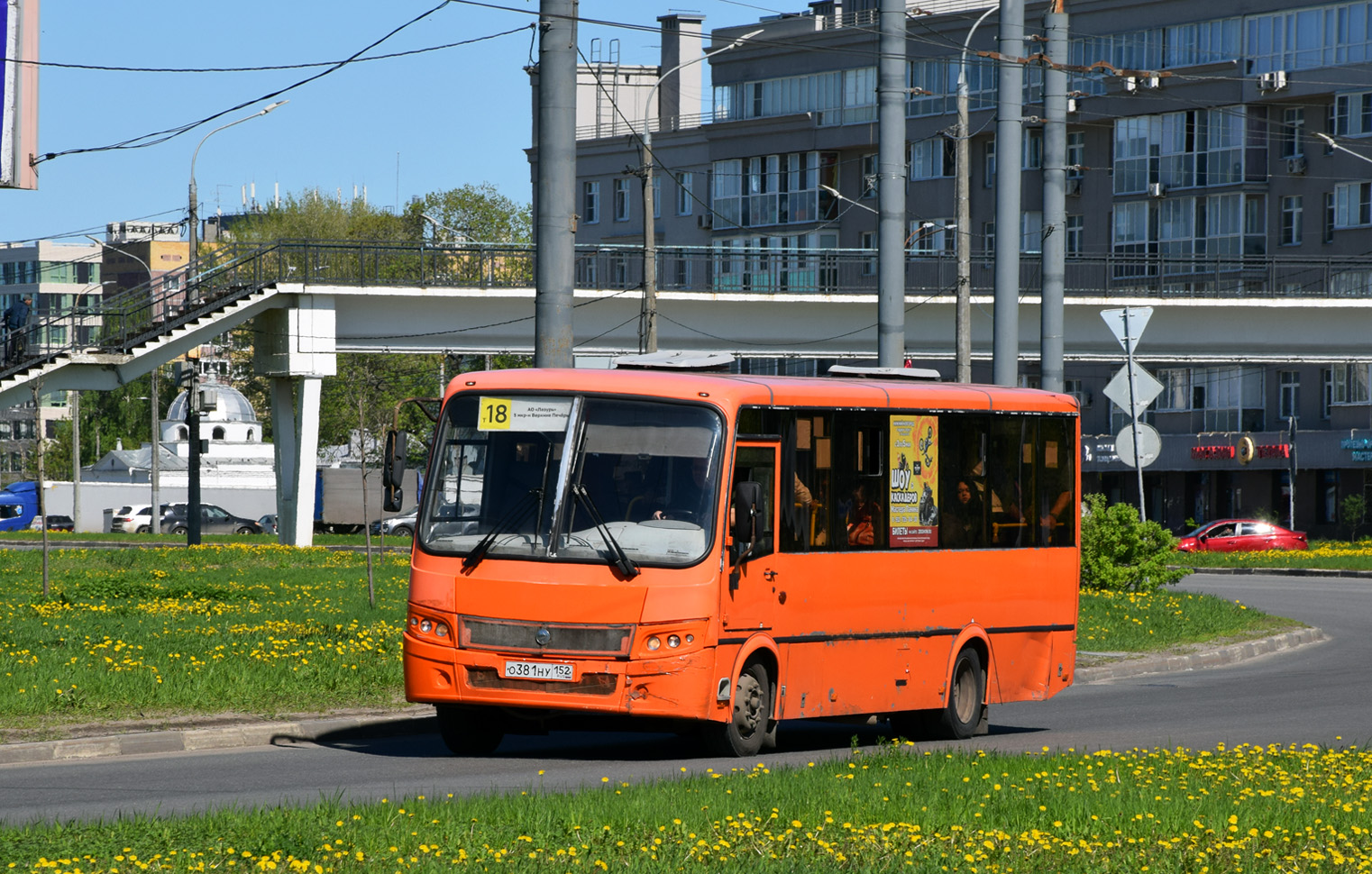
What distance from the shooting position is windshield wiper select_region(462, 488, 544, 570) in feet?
42.4

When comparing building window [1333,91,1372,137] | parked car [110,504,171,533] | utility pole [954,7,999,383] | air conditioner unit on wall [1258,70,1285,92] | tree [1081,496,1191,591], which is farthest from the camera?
parked car [110,504,171,533]

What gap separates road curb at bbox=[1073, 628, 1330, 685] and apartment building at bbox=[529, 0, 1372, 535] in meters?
34.7

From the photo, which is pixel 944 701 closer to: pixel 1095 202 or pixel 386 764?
pixel 386 764

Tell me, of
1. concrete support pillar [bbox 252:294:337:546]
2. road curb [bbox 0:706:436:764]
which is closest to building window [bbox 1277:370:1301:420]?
concrete support pillar [bbox 252:294:337:546]

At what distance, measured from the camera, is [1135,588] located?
2922 centimetres

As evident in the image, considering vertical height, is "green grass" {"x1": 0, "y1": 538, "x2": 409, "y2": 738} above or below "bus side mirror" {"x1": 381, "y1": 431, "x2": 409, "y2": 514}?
below

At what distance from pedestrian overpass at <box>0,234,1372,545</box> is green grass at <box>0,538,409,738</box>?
45.6 ft

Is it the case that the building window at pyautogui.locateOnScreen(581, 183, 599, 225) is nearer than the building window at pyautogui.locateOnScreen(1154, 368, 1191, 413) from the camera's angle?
No

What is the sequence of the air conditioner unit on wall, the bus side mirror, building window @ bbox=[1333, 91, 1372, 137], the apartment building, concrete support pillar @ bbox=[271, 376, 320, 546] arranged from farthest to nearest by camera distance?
1. the apartment building
2. building window @ bbox=[1333, 91, 1372, 137]
3. the air conditioner unit on wall
4. concrete support pillar @ bbox=[271, 376, 320, 546]
5. the bus side mirror

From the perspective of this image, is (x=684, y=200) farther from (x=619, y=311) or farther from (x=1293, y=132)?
(x=619, y=311)

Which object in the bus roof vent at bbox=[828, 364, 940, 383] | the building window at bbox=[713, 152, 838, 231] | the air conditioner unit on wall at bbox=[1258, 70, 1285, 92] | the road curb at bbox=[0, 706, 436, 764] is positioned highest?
the air conditioner unit on wall at bbox=[1258, 70, 1285, 92]

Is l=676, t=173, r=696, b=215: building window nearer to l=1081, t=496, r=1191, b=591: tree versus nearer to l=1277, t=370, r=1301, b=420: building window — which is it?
l=1277, t=370, r=1301, b=420: building window

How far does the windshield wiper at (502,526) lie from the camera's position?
12938 mm

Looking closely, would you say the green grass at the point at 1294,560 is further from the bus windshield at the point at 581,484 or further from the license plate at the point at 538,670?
the license plate at the point at 538,670
